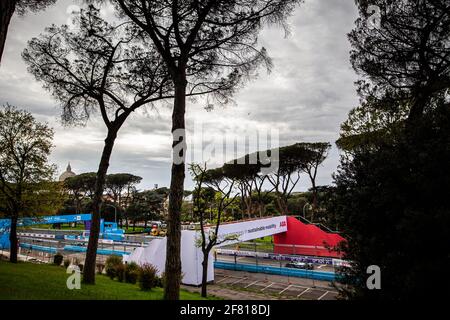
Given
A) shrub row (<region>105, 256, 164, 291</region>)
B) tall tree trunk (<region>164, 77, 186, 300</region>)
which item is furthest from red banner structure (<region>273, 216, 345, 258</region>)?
tall tree trunk (<region>164, 77, 186, 300</region>)

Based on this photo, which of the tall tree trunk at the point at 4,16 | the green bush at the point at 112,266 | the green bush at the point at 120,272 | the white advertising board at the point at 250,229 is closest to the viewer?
the tall tree trunk at the point at 4,16

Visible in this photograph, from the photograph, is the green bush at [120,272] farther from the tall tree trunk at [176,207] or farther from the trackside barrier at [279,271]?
the trackside barrier at [279,271]

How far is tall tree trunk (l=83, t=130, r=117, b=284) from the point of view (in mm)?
9086

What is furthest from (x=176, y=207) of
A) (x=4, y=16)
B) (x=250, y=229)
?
(x=250, y=229)

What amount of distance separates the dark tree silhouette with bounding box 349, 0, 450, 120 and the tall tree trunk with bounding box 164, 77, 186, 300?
5997mm

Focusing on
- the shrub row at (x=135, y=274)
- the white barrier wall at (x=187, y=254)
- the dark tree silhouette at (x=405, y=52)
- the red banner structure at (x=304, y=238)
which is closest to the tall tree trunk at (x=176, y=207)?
the shrub row at (x=135, y=274)

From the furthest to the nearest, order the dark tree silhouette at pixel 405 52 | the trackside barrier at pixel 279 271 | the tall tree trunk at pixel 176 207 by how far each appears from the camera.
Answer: the trackside barrier at pixel 279 271, the dark tree silhouette at pixel 405 52, the tall tree trunk at pixel 176 207

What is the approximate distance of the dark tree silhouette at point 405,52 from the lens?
8664mm

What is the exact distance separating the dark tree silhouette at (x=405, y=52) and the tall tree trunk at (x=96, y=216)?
8984mm

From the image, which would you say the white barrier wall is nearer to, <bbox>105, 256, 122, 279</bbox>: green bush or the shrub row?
<bbox>105, 256, 122, 279</bbox>: green bush

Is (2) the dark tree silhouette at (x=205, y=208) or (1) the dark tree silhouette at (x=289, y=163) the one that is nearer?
(2) the dark tree silhouette at (x=205, y=208)

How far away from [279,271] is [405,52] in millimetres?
16679
